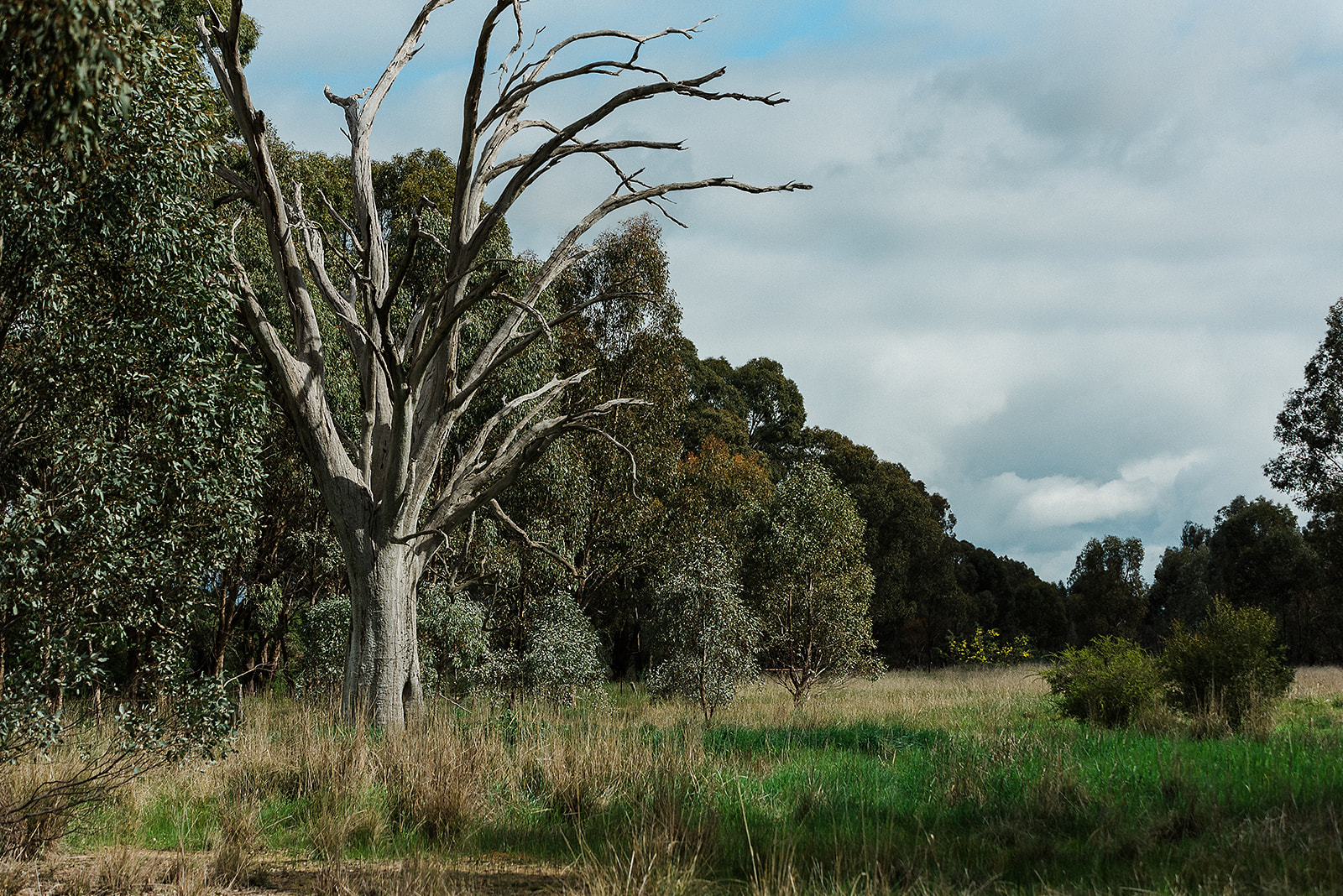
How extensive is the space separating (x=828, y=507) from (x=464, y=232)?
9.93 m

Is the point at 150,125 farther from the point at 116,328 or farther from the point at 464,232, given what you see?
the point at 464,232

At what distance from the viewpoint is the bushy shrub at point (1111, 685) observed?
11.8 meters

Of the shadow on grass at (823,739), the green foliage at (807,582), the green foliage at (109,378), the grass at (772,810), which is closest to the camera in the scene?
the grass at (772,810)

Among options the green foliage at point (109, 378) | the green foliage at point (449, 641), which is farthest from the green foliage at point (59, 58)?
the green foliage at point (449, 641)

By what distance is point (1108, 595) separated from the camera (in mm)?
39188

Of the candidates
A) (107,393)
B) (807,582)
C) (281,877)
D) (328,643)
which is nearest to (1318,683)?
(807,582)

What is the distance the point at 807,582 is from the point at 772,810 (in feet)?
42.0

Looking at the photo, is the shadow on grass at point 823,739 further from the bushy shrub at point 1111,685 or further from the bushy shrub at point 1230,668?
the bushy shrub at point 1230,668

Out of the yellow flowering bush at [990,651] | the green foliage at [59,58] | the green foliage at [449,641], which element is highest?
the green foliage at [59,58]

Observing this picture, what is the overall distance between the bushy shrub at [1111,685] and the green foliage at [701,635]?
4641 mm

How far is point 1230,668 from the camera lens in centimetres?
1156

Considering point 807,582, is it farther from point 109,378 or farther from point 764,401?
point 764,401

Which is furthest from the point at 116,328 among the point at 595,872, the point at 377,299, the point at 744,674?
the point at 744,674

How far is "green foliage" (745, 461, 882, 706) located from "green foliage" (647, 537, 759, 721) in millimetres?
4861
